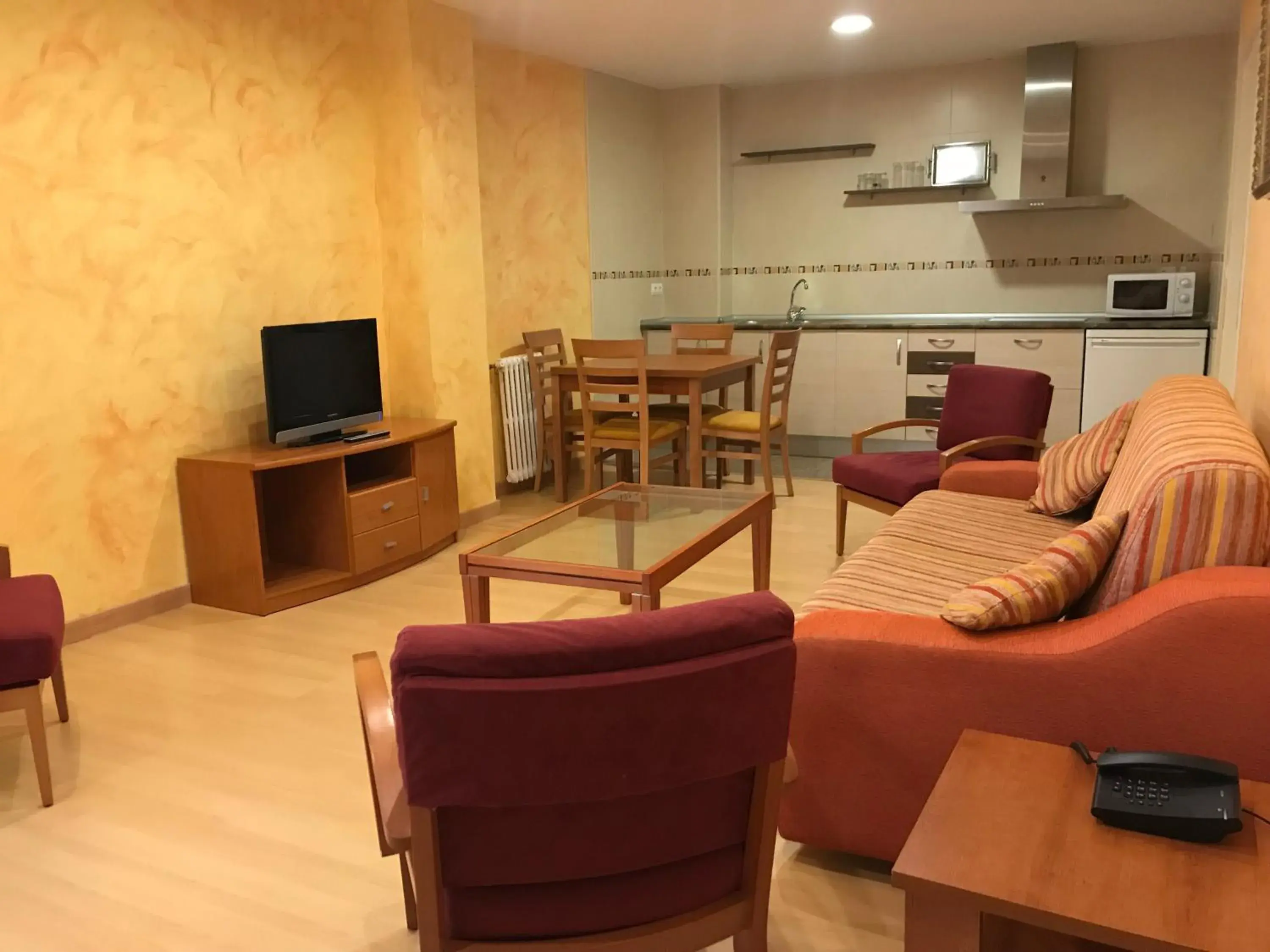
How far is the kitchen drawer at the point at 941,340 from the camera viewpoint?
237 inches

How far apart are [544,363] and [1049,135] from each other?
3.23m

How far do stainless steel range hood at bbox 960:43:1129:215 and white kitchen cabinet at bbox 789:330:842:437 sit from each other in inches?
51.9

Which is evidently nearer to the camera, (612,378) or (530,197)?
(612,378)

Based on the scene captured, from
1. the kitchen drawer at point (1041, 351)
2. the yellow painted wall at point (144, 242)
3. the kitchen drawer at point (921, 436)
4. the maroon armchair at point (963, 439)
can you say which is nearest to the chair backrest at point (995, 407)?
the maroon armchair at point (963, 439)

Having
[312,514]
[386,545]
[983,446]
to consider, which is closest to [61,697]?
[312,514]

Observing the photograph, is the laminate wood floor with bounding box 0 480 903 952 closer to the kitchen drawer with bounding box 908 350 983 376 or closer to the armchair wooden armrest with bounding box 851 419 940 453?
the armchair wooden armrest with bounding box 851 419 940 453

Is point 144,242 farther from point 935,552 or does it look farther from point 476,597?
point 935,552

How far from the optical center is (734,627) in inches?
50.5

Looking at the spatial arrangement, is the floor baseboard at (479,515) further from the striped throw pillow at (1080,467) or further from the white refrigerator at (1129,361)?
the white refrigerator at (1129,361)

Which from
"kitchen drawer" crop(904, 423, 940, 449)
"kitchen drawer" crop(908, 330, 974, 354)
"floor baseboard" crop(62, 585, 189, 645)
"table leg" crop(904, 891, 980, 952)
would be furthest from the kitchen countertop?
"table leg" crop(904, 891, 980, 952)

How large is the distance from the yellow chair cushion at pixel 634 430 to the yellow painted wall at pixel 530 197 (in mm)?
662

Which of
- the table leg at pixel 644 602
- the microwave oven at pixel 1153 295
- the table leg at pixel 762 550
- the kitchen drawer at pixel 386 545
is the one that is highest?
the microwave oven at pixel 1153 295

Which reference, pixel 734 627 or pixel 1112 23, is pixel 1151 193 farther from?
pixel 734 627

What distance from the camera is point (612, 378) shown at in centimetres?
514
